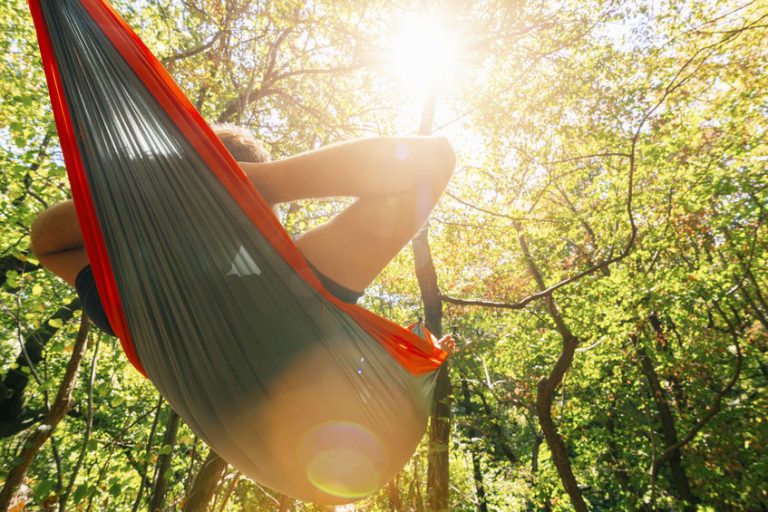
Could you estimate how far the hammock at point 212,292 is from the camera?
0.71 meters

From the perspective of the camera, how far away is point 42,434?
1.81 meters

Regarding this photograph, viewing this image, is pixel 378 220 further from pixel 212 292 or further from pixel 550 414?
pixel 550 414

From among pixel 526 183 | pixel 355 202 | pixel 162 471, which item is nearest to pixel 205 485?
pixel 162 471

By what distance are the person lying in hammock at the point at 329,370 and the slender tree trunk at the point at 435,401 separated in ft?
7.10

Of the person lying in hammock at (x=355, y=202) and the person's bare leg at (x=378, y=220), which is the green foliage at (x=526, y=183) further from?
the person's bare leg at (x=378, y=220)

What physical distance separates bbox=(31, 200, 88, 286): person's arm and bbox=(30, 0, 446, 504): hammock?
0.23 meters

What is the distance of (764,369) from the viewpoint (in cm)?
654

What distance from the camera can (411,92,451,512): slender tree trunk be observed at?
3.15 m

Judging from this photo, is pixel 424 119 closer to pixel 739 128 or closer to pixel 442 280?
pixel 442 280

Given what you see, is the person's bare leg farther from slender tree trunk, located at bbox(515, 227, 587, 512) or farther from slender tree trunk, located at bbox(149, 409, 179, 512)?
slender tree trunk, located at bbox(515, 227, 587, 512)

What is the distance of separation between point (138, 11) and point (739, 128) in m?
7.81

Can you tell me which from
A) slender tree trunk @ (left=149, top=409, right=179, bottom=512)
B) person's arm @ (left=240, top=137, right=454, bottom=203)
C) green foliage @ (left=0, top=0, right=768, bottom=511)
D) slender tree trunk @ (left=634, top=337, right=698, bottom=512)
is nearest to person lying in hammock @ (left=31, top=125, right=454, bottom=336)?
person's arm @ (left=240, top=137, right=454, bottom=203)

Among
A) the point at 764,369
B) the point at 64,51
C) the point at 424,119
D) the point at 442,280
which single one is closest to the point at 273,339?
the point at 64,51

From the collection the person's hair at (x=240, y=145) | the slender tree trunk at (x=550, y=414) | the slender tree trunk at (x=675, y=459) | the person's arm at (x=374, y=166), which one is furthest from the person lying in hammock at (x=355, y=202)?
the slender tree trunk at (x=675, y=459)
